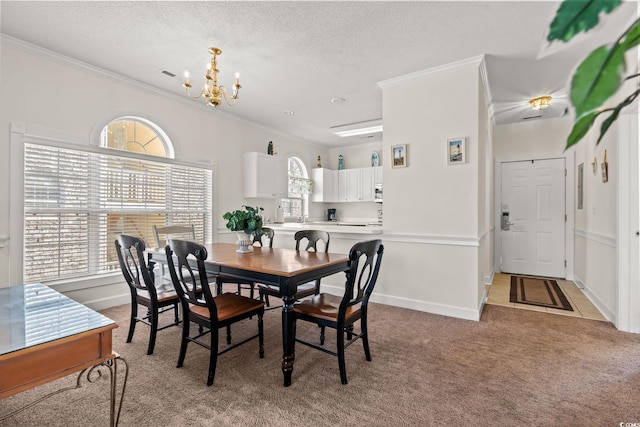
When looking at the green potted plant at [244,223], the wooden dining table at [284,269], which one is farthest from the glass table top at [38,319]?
the green potted plant at [244,223]

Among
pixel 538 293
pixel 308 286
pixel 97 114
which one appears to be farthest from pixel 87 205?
pixel 538 293

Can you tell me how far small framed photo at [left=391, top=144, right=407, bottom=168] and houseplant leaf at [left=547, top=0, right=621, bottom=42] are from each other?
3360 millimetres

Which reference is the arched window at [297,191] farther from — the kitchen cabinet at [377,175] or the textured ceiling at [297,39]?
the textured ceiling at [297,39]

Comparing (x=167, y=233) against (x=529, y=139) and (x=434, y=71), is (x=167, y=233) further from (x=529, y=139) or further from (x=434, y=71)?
(x=529, y=139)

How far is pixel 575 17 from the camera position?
42 cm

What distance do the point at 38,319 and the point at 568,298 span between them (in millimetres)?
5133

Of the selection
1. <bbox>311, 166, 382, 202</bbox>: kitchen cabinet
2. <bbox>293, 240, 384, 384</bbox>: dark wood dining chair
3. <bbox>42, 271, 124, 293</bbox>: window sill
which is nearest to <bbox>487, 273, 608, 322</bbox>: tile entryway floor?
<bbox>293, 240, 384, 384</bbox>: dark wood dining chair

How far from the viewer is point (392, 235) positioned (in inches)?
150

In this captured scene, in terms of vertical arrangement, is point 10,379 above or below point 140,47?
below

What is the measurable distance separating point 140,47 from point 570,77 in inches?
143

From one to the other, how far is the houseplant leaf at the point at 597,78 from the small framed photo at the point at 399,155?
133 inches

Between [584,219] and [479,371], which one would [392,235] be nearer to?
[479,371]

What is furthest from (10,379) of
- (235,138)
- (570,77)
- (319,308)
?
(235,138)

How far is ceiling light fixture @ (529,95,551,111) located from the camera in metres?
4.18
